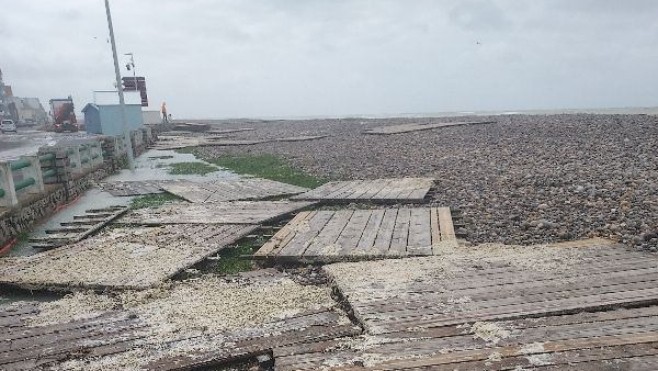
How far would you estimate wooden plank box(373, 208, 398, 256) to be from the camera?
21.4ft

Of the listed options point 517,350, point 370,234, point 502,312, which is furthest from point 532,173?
point 517,350

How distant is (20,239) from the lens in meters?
8.28

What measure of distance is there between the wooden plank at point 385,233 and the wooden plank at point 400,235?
6cm

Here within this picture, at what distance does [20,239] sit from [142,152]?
1778 centimetres

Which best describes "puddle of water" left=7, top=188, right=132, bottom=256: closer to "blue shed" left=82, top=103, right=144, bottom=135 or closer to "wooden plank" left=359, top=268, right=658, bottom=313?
"wooden plank" left=359, top=268, right=658, bottom=313

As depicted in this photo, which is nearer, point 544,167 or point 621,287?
point 621,287

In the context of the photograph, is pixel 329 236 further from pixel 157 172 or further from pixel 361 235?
pixel 157 172

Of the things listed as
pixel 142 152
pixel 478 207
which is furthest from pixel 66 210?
pixel 142 152

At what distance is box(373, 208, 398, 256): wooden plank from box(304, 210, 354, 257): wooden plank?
0.61 m

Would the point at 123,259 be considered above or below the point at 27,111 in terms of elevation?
below

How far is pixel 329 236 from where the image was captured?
287 inches

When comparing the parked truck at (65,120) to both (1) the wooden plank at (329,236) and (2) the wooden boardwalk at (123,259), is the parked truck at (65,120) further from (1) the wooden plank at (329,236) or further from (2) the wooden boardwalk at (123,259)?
(1) the wooden plank at (329,236)

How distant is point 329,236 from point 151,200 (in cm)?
624

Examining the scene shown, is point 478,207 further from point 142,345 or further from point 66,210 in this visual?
point 66,210
